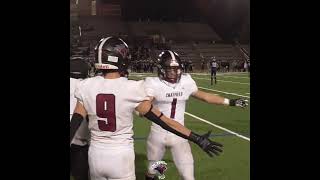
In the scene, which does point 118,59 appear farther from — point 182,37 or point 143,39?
point 182,37

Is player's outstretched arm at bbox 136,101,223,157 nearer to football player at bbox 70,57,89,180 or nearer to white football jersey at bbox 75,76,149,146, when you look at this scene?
white football jersey at bbox 75,76,149,146

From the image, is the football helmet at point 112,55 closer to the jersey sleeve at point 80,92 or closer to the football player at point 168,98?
the jersey sleeve at point 80,92

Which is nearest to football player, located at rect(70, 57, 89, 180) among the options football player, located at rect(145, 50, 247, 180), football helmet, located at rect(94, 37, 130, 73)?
football player, located at rect(145, 50, 247, 180)

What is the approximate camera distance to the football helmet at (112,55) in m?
3.70

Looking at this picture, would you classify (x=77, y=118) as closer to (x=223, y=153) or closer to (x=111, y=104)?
(x=111, y=104)

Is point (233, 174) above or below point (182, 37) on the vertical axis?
below

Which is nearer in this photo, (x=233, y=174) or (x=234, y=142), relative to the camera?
(x=233, y=174)

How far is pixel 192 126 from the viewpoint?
1101cm

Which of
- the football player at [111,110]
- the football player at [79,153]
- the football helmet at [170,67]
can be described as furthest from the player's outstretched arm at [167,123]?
the football helmet at [170,67]

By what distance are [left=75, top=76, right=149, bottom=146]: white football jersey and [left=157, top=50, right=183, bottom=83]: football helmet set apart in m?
1.59

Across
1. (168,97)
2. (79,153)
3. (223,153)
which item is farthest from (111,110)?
(223,153)

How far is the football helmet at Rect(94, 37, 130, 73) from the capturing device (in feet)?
12.1
